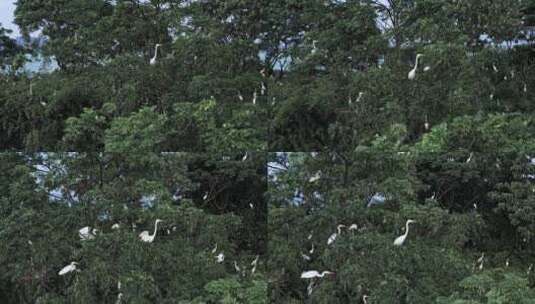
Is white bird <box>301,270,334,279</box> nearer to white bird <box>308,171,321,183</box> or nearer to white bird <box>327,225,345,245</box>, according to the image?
white bird <box>327,225,345,245</box>

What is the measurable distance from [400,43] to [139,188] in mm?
1517

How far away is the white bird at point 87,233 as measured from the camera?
144 inches

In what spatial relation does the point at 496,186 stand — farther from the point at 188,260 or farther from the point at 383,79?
the point at 188,260

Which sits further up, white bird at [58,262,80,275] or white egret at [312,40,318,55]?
white egret at [312,40,318,55]

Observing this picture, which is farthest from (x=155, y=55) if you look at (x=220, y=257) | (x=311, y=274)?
(x=311, y=274)

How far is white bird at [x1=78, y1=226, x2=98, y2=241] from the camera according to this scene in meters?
3.66

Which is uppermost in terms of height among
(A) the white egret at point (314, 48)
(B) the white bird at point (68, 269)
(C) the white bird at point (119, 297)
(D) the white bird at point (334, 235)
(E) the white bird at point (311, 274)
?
(A) the white egret at point (314, 48)

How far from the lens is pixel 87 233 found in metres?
3.69

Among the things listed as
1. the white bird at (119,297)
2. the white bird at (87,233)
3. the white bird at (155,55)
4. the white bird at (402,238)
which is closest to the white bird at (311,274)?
the white bird at (402,238)

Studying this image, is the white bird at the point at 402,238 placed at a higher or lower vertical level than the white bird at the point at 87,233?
higher

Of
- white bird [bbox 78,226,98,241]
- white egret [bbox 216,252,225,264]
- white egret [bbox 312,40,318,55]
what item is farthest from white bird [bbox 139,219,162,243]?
white egret [bbox 312,40,318,55]

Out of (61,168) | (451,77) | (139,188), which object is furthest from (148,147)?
(451,77)

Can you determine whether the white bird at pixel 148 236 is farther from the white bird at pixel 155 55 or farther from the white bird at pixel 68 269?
the white bird at pixel 155 55

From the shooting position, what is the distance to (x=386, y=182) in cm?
356
